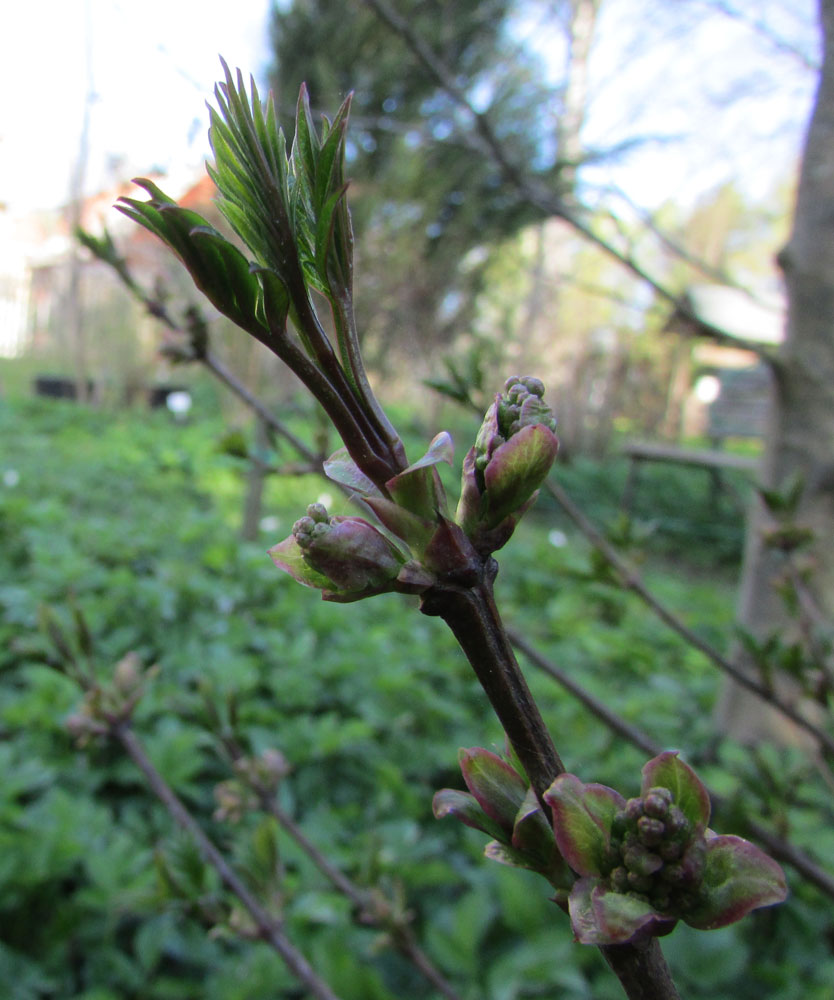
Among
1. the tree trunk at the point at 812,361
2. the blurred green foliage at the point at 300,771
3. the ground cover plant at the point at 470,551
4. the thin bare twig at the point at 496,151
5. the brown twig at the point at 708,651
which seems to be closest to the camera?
the ground cover plant at the point at 470,551

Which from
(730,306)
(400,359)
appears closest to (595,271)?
(730,306)

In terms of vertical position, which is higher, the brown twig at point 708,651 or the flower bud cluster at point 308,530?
the flower bud cluster at point 308,530

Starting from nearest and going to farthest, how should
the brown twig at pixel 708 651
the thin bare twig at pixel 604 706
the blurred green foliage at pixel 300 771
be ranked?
the thin bare twig at pixel 604 706, the brown twig at pixel 708 651, the blurred green foliage at pixel 300 771

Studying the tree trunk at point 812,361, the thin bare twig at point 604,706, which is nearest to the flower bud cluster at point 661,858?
the thin bare twig at point 604,706

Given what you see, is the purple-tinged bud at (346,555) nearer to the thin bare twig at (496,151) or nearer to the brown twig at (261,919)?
the brown twig at (261,919)

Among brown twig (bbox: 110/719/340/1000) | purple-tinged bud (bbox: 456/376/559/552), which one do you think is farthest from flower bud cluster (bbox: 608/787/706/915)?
brown twig (bbox: 110/719/340/1000)

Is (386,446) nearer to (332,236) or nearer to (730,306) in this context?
(332,236)

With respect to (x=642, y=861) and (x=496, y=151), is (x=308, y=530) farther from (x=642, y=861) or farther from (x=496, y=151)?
(x=496, y=151)

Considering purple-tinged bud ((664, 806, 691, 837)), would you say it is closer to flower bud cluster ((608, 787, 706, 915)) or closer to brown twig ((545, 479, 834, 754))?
flower bud cluster ((608, 787, 706, 915))
